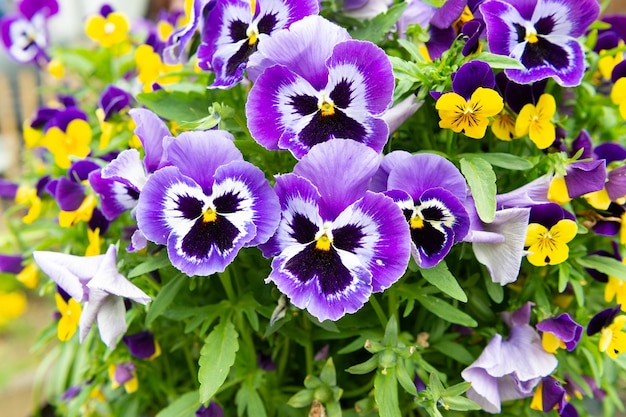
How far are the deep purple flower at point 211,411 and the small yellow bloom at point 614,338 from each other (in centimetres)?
40

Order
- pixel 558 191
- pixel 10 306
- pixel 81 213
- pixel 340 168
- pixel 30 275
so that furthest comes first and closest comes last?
pixel 10 306 < pixel 30 275 < pixel 81 213 < pixel 558 191 < pixel 340 168

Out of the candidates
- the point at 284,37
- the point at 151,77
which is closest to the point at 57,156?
the point at 151,77

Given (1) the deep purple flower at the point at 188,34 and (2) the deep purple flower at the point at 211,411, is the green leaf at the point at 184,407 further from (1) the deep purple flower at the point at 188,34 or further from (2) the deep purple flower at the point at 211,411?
(1) the deep purple flower at the point at 188,34

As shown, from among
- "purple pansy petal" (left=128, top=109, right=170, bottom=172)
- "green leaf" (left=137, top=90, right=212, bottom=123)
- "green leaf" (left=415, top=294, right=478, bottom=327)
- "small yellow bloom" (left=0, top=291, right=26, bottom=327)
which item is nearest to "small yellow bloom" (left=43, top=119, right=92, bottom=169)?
"green leaf" (left=137, top=90, right=212, bottom=123)

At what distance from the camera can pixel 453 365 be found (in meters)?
0.70

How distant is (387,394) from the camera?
55 cm

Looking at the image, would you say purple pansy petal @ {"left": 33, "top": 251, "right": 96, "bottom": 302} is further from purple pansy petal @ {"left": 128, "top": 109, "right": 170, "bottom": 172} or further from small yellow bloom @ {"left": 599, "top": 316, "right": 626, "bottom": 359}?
small yellow bloom @ {"left": 599, "top": 316, "right": 626, "bottom": 359}

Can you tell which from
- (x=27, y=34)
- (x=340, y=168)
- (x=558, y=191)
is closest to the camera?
(x=340, y=168)

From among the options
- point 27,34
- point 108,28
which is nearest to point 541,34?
point 108,28

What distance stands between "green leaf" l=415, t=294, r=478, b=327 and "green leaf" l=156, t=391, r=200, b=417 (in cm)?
27

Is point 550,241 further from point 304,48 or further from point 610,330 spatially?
point 304,48

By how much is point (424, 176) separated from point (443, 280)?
3.7 inches

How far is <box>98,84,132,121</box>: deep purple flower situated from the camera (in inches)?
28.7

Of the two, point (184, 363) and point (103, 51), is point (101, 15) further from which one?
point (184, 363)
